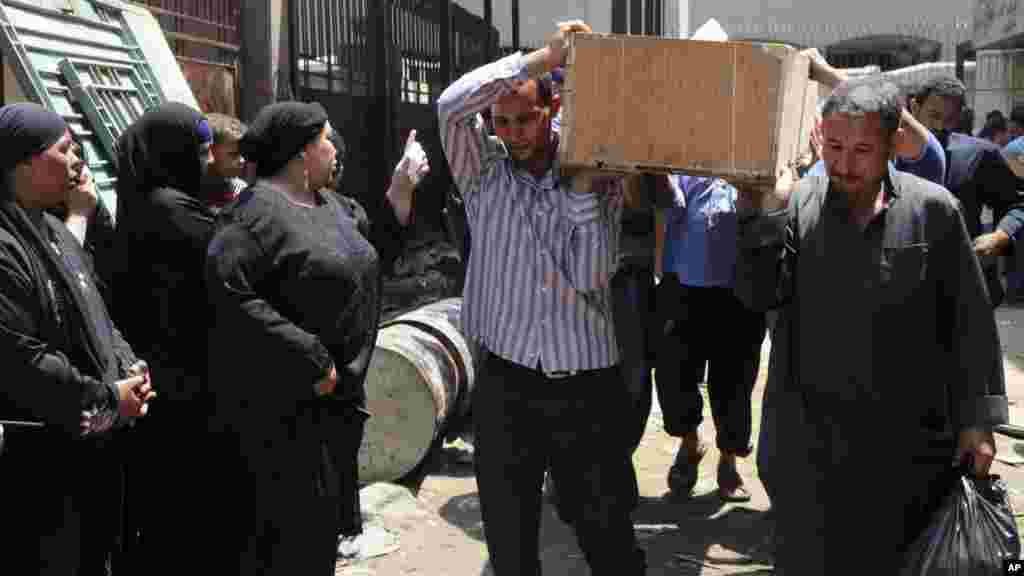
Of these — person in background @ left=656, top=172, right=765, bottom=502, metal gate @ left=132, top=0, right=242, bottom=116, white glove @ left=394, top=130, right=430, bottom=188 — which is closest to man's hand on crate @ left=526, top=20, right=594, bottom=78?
white glove @ left=394, top=130, right=430, bottom=188

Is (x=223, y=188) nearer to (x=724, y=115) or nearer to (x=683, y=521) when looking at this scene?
(x=724, y=115)

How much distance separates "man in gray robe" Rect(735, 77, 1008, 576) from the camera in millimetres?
3473

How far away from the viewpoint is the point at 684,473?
6246 millimetres

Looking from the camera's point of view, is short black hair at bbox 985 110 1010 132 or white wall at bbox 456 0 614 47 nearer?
short black hair at bbox 985 110 1010 132

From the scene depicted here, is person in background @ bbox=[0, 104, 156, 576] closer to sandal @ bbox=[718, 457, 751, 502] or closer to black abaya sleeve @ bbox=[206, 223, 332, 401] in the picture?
black abaya sleeve @ bbox=[206, 223, 332, 401]

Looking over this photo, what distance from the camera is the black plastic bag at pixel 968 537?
3297 mm

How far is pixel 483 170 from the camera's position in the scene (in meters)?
4.09

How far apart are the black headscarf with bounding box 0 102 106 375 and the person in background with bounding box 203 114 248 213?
102 centimetres

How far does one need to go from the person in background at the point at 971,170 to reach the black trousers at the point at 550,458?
2.47 metres

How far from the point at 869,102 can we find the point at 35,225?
2.21m

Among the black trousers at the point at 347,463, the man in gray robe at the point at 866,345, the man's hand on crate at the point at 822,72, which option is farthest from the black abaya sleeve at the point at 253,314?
the man's hand on crate at the point at 822,72

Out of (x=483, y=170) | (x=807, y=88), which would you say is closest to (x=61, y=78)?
(x=483, y=170)

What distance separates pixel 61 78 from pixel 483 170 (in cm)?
267

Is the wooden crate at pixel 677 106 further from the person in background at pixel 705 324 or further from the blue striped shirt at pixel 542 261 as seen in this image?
the person in background at pixel 705 324
